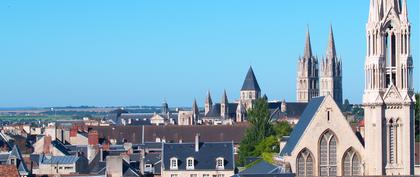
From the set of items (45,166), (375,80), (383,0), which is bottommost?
(45,166)

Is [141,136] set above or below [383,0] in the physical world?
below

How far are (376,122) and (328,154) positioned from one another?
3721mm

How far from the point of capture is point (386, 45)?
71062 millimetres

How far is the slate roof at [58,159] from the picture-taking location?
97.1m

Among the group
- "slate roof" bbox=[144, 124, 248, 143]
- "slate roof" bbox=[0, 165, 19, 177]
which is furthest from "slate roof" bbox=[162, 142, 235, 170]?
"slate roof" bbox=[144, 124, 248, 143]

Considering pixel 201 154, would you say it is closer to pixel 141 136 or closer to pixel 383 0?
pixel 383 0

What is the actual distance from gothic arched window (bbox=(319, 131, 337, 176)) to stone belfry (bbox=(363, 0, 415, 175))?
2.11 metres

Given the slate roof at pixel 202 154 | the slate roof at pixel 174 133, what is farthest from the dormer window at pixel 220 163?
the slate roof at pixel 174 133

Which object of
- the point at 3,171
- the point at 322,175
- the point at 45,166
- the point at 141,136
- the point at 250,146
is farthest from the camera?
the point at 141,136

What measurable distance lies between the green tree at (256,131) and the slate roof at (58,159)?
15035mm

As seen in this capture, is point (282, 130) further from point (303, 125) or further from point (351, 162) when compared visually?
point (351, 162)

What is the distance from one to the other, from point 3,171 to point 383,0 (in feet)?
126

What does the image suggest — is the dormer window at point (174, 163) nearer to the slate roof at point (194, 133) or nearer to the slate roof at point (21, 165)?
the slate roof at point (21, 165)

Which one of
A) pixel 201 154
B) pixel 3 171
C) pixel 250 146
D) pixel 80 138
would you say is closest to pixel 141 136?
pixel 80 138
